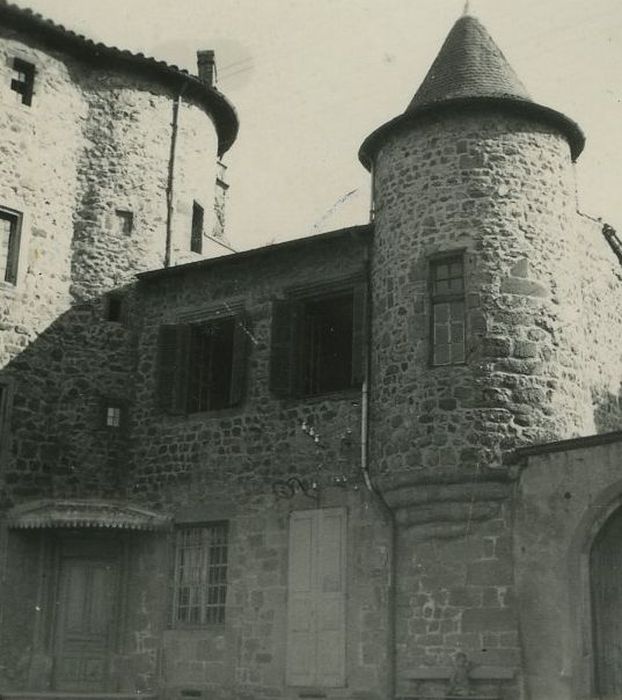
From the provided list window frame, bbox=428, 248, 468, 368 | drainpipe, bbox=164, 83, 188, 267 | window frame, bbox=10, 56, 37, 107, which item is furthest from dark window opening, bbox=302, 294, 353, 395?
window frame, bbox=10, 56, 37, 107

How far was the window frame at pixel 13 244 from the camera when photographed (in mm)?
17750

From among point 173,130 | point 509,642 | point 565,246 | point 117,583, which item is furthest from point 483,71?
point 117,583

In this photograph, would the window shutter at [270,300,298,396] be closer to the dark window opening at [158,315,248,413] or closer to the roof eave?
the dark window opening at [158,315,248,413]

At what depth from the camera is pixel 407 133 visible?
15703 millimetres

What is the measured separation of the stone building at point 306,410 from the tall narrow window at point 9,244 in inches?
1.6

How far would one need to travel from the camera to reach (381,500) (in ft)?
48.9

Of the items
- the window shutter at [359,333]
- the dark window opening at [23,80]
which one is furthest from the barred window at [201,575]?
the dark window opening at [23,80]

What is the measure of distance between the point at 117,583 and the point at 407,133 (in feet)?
26.0

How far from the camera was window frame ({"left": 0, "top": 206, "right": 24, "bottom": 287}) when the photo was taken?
58.2 feet

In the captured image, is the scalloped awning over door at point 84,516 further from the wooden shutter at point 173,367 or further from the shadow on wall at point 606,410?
the shadow on wall at point 606,410

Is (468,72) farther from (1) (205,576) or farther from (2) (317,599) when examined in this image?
(1) (205,576)

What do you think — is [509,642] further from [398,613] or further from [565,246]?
[565,246]

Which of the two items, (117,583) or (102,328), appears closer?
(117,583)

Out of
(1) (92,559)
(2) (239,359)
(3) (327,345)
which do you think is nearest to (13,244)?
(2) (239,359)
